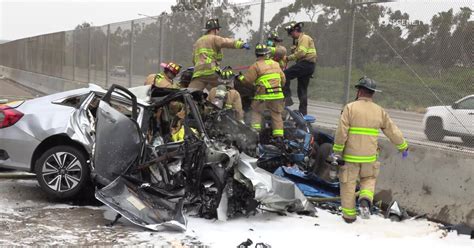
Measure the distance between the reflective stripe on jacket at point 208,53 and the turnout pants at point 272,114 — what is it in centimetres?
128

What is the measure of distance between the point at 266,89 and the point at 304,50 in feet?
5.06

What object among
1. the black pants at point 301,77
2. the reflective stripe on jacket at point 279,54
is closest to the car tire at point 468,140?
the black pants at point 301,77

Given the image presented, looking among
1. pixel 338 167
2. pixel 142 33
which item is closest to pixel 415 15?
pixel 338 167

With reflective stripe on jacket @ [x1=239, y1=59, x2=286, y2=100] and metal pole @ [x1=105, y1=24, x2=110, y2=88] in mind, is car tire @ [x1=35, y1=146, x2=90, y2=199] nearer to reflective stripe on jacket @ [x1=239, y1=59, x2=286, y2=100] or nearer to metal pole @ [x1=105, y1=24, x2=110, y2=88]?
reflective stripe on jacket @ [x1=239, y1=59, x2=286, y2=100]

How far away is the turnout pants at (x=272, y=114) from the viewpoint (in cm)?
789

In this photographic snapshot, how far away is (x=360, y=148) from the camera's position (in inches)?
239

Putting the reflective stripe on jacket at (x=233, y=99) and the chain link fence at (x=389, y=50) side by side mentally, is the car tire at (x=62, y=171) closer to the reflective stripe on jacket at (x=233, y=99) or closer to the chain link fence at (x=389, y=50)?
the reflective stripe on jacket at (x=233, y=99)

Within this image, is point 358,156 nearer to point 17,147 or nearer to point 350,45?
point 350,45

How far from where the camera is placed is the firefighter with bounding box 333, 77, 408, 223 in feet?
19.9

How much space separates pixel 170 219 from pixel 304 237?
4.59ft

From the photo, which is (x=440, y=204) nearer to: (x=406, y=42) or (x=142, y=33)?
(x=406, y=42)

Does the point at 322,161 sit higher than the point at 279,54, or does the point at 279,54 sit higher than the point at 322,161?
the point at 279,54

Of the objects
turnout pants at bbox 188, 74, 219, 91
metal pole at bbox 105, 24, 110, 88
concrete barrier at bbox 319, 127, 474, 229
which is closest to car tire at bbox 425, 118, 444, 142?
concrete barrier at bbox 319, 127, 474, 229

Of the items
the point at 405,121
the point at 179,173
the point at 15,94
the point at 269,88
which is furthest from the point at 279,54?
the point at 15,94
